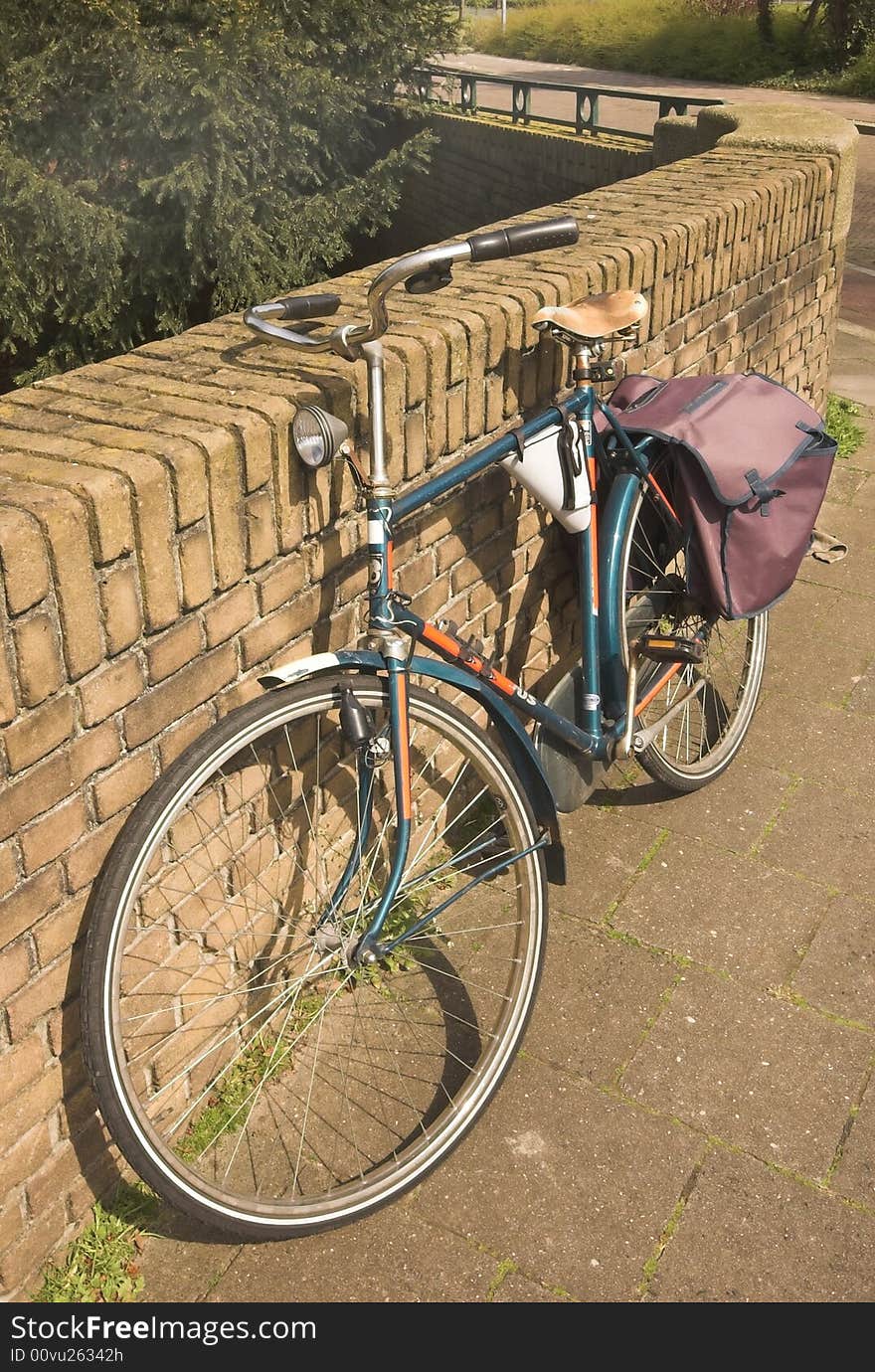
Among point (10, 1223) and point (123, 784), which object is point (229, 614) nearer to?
point (123, 784)

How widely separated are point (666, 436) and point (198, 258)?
5839 millimetres

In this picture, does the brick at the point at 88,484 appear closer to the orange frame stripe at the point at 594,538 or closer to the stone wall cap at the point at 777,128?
the orange frame stripe at the point at 594,538

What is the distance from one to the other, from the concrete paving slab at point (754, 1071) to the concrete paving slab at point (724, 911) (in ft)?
0.39

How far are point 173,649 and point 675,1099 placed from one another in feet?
4.55

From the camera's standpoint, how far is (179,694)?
87.1 inches

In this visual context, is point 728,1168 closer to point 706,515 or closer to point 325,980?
point 325,980

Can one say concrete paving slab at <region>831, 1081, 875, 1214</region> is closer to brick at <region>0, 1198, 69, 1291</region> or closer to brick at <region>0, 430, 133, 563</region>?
brick at <region>0, 1198, 69, 1291</region>

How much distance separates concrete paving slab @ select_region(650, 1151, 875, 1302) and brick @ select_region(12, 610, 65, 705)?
148 cm

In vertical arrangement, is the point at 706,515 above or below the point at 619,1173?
above

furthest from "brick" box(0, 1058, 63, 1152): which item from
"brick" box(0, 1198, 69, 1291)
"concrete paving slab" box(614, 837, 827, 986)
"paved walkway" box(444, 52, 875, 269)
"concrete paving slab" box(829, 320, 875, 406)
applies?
"paved walkway" box(444, 52, 875, 269)

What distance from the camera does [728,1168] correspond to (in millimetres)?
2461
